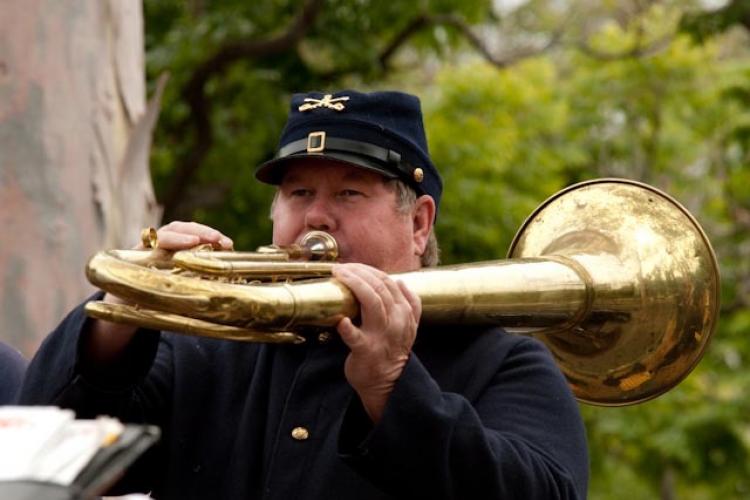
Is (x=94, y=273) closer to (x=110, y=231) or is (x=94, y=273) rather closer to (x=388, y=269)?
(x=388, y=269)

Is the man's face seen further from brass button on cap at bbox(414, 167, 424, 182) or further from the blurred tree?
the blurred tree

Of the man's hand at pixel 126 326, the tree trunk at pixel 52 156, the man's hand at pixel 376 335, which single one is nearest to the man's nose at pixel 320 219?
the man's hand at pixel 126 326

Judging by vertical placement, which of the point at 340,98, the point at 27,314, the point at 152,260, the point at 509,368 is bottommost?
the point at 27,314

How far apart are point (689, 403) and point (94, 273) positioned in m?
13.9

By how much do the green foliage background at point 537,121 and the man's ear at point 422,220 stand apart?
7.82 m

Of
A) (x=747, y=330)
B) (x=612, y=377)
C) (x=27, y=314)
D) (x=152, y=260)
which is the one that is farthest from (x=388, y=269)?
(x=747, y=330)

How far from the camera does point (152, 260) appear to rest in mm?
3365

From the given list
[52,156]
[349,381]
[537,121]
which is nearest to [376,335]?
[349,381]

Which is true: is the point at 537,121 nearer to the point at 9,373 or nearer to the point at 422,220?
the point at 422,220

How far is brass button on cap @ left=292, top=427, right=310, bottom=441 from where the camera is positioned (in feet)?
11.7

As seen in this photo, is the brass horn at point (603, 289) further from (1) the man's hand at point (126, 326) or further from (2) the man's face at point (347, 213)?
(1) the man's hand at point (126, 326)

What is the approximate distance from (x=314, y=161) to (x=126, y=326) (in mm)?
656

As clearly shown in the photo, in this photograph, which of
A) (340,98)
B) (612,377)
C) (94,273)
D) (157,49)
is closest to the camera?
(94,273)

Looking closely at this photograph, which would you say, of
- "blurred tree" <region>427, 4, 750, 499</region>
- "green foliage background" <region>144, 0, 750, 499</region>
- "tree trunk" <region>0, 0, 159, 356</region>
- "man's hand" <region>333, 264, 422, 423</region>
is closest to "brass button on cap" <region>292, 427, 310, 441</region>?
"man's hand" <region>333, 264, 422, 423</region>
